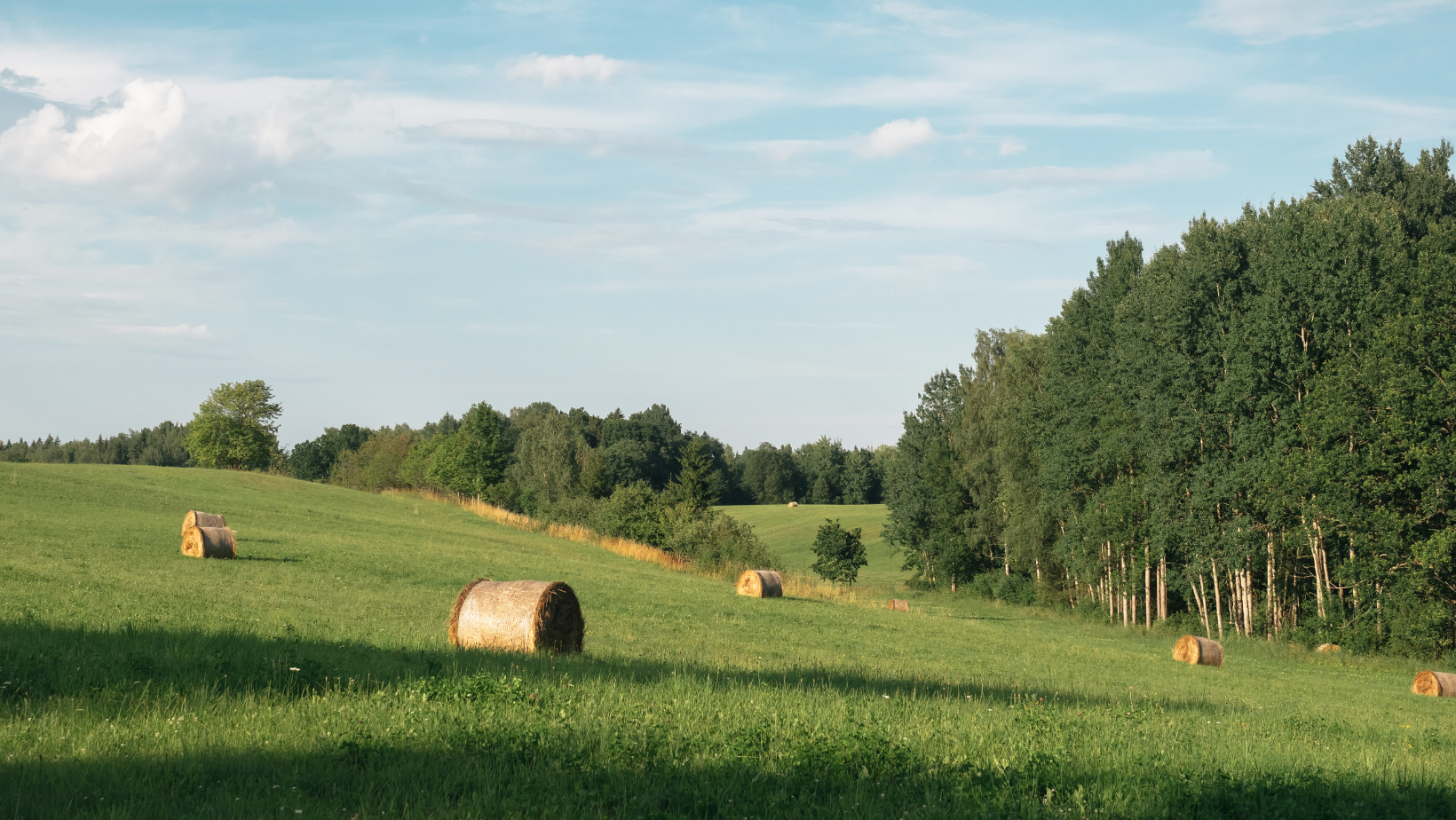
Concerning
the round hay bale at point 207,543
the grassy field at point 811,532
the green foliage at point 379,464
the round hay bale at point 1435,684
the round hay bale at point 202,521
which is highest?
the green foliage at point 379,464

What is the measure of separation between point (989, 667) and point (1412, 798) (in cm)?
1353

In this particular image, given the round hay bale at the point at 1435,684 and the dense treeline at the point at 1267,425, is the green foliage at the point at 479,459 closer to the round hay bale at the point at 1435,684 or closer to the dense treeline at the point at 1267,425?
the dense treeline at the point at 1267,425

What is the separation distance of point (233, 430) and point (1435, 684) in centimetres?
11282

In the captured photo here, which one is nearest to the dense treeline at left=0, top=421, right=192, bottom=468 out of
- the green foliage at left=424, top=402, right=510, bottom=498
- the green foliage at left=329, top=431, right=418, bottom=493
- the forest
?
the green foliage at left=329, top=431, right=418, bottom=493

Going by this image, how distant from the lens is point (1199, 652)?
94.9 feet

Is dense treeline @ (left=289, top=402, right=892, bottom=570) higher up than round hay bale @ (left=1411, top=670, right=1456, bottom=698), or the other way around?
dense treeline @ (left=289, top=402, right=892, bottom=570)

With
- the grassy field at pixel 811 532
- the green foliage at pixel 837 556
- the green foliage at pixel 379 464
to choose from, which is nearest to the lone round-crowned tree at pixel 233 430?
the green foliage at pixel 379 464

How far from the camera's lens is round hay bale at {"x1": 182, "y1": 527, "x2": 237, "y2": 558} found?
1153 inches

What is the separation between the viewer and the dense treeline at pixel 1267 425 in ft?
103

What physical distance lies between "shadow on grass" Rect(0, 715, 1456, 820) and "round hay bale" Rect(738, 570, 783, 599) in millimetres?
29893

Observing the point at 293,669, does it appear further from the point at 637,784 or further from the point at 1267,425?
the point at 1267,425

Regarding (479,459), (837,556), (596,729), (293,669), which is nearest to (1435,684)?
(596,729)

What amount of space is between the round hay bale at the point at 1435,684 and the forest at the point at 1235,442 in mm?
5704

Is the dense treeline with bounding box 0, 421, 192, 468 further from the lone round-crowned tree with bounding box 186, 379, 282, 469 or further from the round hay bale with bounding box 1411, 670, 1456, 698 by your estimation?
the round hay bale with bounding box 1411, 670, 1456, 698
